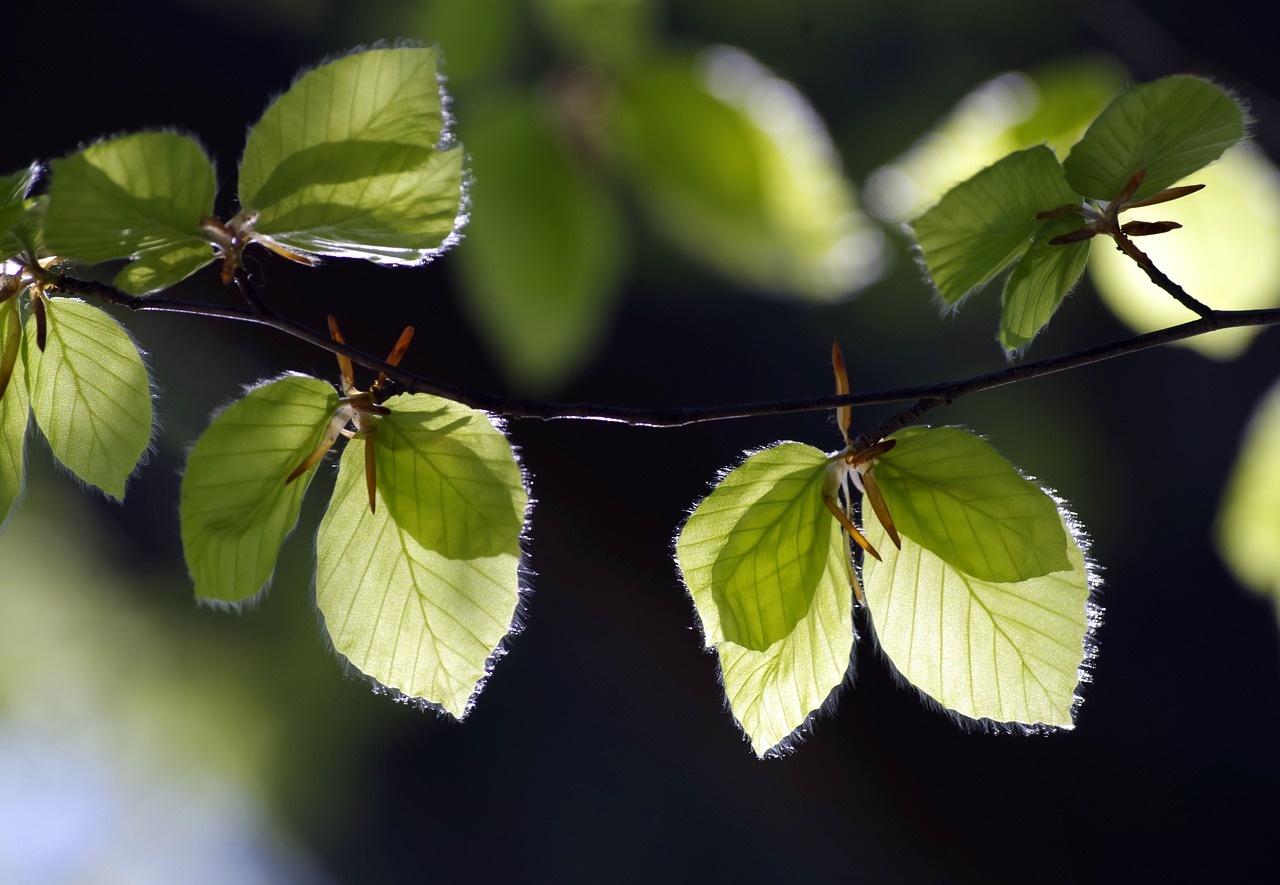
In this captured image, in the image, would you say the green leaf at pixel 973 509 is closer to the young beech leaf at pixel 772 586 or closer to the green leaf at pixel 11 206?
the young beech leaf at pixel 772 586

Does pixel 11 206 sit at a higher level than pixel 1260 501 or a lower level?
higher

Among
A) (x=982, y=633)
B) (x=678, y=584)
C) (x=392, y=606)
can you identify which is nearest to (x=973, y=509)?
(x=982, y=633)

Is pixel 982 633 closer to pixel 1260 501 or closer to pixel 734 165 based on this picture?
pixel 734 165

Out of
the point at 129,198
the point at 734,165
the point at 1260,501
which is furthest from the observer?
the point at 1260,501

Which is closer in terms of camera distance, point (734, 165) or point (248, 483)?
point (248, 483)

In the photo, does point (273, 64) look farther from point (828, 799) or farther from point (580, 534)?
point (828, 799)

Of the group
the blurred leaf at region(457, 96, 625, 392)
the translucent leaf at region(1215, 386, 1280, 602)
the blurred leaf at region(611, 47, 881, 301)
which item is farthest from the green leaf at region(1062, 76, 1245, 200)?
the translucent leaf at region(1215, 386, 1280, 602)
